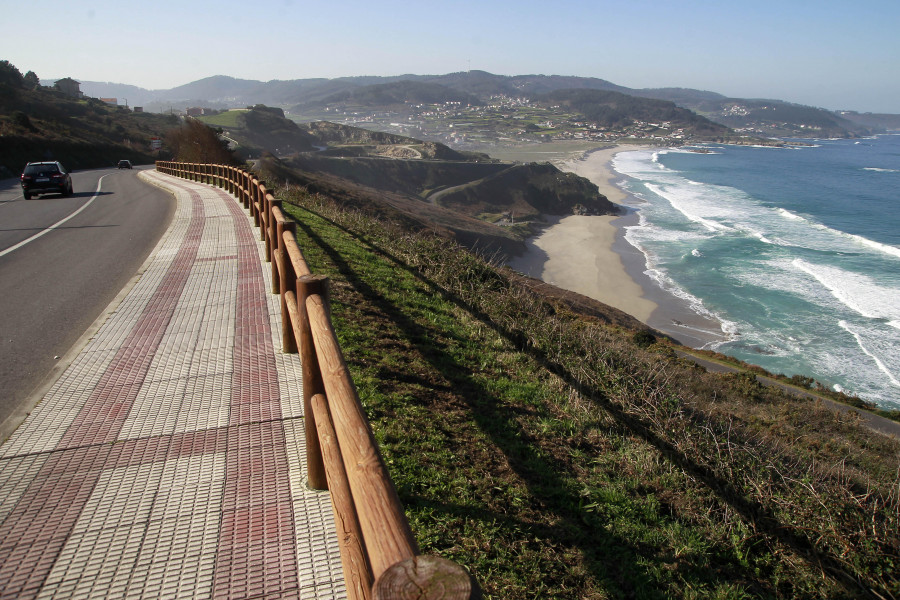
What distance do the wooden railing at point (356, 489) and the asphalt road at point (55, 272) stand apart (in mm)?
2431

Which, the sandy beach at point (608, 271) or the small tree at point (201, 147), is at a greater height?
the small tree at point (201, 147)

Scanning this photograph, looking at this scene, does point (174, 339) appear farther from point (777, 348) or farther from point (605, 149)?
point (605, 149)

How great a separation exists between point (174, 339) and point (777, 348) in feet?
77.6

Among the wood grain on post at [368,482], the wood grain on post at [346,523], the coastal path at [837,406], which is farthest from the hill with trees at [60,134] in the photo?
the wood grain on post at [368,482]

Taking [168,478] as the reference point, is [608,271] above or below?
below

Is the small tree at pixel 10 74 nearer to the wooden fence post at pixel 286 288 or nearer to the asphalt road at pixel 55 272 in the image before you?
the asphalt road at pixel 55 272

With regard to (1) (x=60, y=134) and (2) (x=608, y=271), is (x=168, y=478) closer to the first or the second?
(2) (x=608, y=271)

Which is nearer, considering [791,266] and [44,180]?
[44,180]

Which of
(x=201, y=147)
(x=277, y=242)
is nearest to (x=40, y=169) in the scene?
(x=201, y=147)

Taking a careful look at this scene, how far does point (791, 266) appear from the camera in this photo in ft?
117

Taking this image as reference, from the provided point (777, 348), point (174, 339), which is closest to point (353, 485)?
point (174, 339)

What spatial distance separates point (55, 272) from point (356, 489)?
9.30m

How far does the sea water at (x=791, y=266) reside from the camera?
22.9 meters

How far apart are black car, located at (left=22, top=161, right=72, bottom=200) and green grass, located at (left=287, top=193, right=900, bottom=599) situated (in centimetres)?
1767
